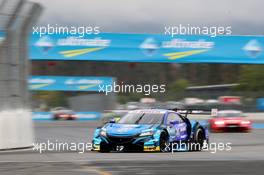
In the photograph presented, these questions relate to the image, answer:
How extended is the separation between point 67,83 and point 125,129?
25330 millimetres

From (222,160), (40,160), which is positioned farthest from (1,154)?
(222,160)

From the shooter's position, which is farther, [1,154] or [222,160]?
[1,154]

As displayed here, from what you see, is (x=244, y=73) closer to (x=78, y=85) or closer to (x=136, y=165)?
(x=78, y=85)

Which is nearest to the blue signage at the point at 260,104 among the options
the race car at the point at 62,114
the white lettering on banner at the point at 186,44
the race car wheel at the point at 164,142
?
the white lettering on banner at the point at 186,44

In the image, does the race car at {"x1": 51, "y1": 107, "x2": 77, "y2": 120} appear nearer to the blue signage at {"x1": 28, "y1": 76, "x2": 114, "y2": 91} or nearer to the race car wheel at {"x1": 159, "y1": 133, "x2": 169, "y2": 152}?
the blue signage at {"x1": 28, "y1": 76, "x2": 114, "y2": 91}

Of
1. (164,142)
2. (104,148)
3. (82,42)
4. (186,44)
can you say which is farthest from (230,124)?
(104,148)

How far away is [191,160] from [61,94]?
30.2 metres

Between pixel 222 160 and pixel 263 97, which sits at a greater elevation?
pixel 263 97

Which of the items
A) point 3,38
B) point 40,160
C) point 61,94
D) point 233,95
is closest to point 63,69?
point 61,94

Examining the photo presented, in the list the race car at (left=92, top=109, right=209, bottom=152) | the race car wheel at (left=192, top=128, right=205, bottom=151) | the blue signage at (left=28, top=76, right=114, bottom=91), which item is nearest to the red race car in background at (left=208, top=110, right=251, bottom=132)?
the blue signage at (left=28, top=76, right=114, bottom=91)

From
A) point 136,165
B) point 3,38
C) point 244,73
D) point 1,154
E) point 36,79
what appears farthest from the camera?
point 244,73

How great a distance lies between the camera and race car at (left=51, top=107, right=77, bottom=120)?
4375 centimetres

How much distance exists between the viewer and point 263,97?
42906 millimetres

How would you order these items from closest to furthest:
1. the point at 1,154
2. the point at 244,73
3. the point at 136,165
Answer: the point at 136,165
the point at 1,154
the point at 244,73
